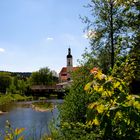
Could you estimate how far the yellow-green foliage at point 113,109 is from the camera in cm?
273

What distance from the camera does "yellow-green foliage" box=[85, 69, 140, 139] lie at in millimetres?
2729

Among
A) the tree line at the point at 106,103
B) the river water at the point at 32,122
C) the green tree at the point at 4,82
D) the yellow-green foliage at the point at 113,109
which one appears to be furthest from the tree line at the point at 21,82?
the yellow-green foliage at the point at 113,109

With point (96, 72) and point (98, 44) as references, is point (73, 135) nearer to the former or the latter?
point (96, 72)

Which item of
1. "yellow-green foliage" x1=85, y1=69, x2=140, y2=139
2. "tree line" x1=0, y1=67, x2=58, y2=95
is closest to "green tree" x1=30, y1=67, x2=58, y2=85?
"tree line" x1=0, y1=67, x2=58, y2=95

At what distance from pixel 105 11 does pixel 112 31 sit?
181 cm

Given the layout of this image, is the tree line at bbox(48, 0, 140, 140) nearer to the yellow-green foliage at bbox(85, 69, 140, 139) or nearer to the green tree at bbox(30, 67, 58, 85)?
the yellow-green foliage at bbox(85, 69, 140, 139)

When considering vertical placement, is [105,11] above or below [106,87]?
above

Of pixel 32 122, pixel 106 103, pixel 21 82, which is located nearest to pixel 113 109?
pixel 106 103

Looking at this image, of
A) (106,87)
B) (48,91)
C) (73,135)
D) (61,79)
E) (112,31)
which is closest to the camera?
(106,87)

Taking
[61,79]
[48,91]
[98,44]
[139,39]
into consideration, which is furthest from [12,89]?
[139,39]

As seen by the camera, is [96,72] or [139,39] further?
[139,39]

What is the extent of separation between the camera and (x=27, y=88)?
125m

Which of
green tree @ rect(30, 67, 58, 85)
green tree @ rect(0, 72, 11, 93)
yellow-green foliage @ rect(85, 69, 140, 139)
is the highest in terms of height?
green tree @ rect(30, 67, 58, 85)

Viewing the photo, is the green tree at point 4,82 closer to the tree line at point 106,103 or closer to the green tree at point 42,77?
the green tree at point 42,77
